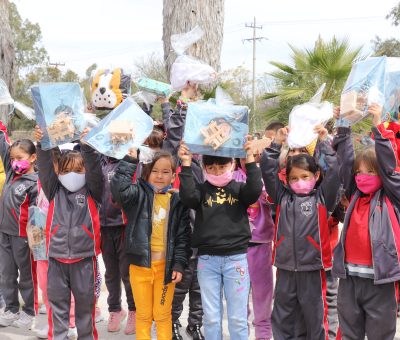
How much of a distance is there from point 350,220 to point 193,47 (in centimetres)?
284

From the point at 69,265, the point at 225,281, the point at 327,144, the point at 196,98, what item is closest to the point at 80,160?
the point at 69,265

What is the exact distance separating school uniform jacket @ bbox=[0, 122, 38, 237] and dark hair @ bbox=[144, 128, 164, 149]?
1.15m

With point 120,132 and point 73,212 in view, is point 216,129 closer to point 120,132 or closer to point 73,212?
point 120,132

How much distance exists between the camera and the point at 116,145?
339cm

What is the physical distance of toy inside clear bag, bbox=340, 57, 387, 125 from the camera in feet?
10.2

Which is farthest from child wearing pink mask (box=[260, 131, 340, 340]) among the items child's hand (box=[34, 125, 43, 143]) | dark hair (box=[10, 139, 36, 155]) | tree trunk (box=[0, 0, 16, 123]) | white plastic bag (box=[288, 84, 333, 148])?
tree trunk (box=[0, 0, 16, 123])

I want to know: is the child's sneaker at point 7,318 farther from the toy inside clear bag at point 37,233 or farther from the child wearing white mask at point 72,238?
the child wearing white mask at point 72,238

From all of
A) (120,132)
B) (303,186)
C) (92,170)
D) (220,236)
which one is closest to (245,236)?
(220,236)

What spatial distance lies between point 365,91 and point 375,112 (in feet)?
0.55

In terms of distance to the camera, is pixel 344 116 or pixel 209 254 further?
pixel 209 254

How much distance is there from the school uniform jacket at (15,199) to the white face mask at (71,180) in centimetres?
92

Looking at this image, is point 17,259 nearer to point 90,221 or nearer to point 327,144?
point 90,221

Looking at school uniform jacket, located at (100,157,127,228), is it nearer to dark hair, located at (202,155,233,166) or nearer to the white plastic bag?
dark hair, located at (202,155,233,166)

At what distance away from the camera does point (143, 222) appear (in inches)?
140
